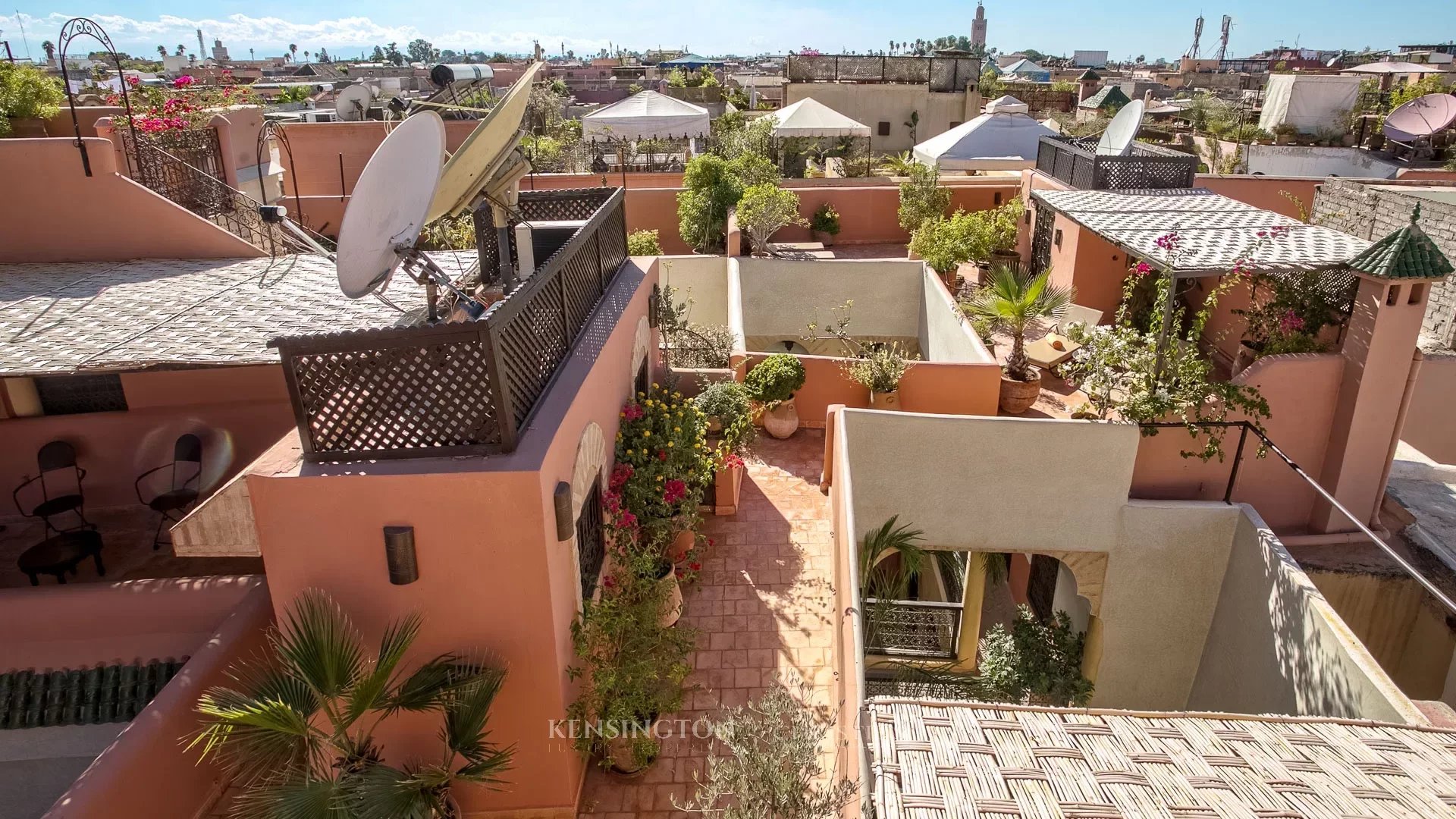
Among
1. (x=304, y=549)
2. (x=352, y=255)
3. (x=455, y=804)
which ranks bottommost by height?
(x=455, y=804)

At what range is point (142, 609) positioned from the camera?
613 centimetres

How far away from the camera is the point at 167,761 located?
4.98 meters

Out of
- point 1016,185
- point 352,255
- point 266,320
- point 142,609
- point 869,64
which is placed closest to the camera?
point 352,255

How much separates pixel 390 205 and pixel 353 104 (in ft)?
70.3

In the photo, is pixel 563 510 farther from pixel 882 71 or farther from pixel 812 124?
pixel 882 71

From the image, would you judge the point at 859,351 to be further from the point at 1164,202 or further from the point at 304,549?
the point at 304,549

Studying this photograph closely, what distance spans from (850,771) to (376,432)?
139 inches

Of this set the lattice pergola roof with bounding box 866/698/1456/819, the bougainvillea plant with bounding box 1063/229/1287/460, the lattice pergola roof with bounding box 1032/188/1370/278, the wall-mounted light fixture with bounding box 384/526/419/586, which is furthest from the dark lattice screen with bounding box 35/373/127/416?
the lattice pergola roof with bounding box 1032/188/1370/278

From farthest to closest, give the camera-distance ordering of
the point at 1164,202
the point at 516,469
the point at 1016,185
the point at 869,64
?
the point at 869,64 < the point at 1016,185 < the point at 1164,202 < the point at 516,469

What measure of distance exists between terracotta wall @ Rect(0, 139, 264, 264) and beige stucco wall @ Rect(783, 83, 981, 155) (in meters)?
31.2

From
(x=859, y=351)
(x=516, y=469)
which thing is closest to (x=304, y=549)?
(x=516, y=469)

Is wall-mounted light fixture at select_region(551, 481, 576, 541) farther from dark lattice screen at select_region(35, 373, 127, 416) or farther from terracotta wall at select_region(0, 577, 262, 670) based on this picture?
dark lattice screen at select_region(35, 373, 127, 416)

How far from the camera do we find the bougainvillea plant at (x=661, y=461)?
296 inches

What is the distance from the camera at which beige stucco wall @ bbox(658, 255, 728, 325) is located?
→ 52.5 ft
